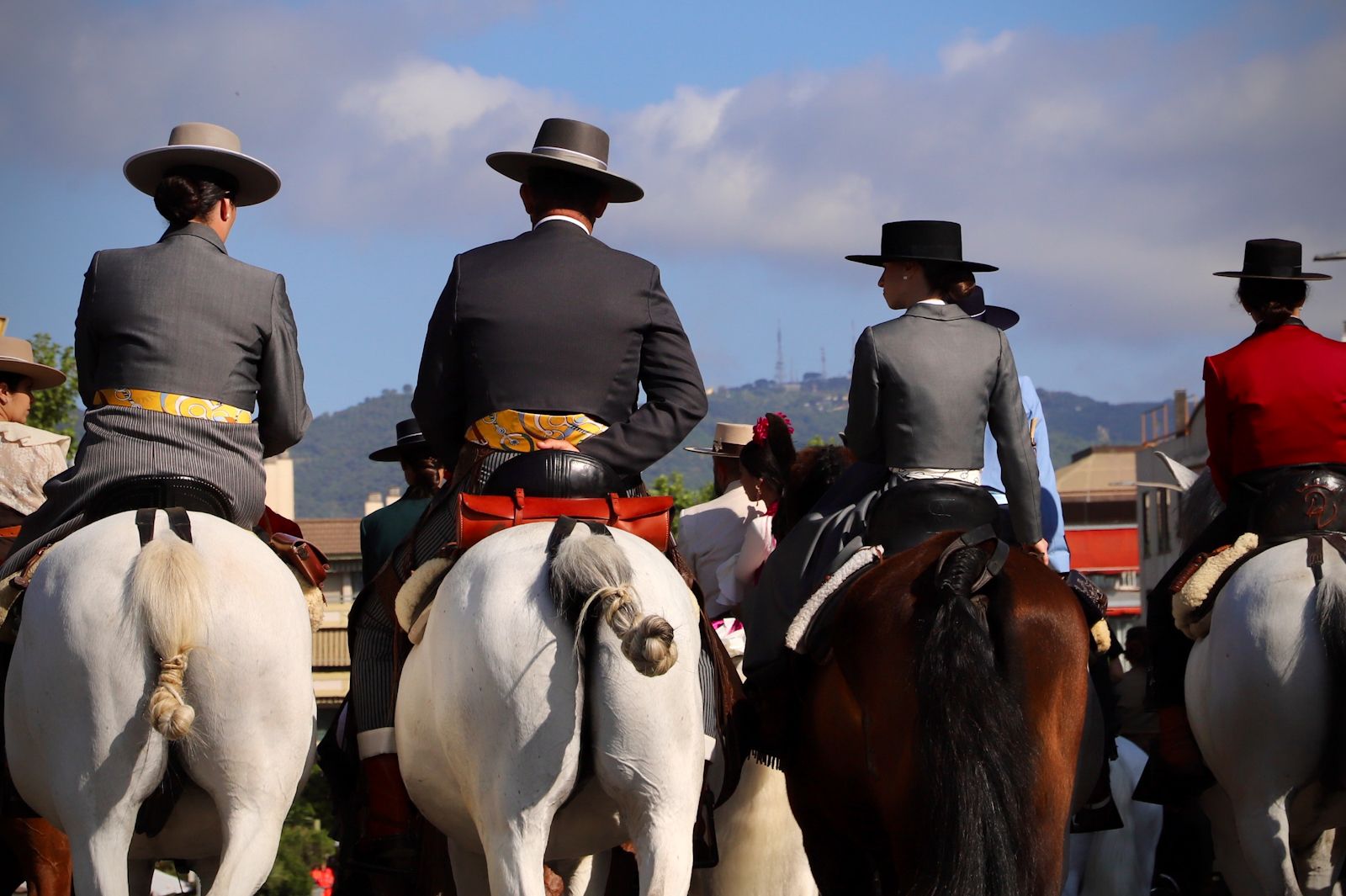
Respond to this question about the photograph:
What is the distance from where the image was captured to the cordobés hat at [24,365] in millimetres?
9984

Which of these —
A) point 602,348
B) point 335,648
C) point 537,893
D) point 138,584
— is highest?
point 602,348

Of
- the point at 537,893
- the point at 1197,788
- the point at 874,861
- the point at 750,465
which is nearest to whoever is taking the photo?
the point at 537,893

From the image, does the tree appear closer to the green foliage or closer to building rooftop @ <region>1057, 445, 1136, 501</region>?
the green foliage

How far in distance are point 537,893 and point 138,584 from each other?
1.62 meters

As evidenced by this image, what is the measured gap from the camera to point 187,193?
706 centimetres

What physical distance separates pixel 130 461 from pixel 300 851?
28.6m

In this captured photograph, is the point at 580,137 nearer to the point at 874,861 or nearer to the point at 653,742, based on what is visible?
the point at 653,742

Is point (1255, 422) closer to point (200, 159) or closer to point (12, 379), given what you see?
point (200, 159)

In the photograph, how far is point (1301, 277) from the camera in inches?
340

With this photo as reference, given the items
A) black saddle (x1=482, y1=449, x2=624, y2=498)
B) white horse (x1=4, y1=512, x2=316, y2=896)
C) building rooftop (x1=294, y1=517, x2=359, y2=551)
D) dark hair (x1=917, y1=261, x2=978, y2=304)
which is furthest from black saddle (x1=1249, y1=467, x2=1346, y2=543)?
building rooftop (x1=294, y1=517, x2=359, y2=551)

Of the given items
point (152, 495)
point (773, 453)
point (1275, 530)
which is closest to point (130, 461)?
point (152, 495)

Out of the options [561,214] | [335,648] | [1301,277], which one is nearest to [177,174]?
[561,214]

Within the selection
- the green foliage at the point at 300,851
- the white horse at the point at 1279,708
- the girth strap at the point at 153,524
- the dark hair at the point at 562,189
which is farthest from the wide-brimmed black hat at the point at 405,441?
the green foliage at the point at 300,851

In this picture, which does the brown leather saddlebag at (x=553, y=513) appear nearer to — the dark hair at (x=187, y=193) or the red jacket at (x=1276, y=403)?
the dark hair at (x=187, y=193)
